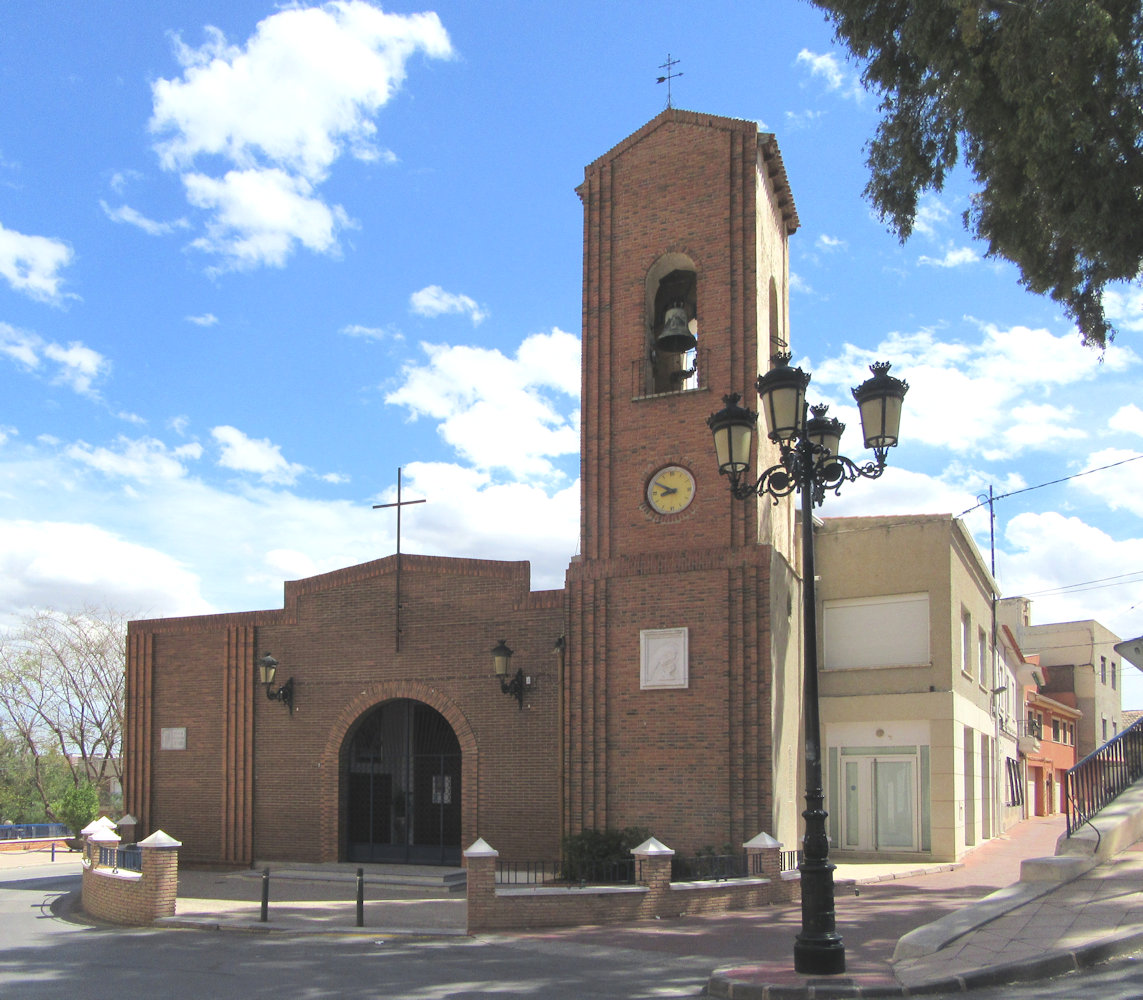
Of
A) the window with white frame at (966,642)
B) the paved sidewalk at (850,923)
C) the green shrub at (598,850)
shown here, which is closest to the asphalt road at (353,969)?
the paved sidewalk at (850,923)

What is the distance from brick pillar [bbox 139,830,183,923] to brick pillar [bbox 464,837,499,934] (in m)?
4.54

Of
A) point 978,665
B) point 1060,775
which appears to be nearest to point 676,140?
point 978,665

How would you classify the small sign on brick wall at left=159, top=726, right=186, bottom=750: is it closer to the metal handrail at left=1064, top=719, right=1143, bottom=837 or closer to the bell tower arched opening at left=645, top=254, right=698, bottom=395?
the bell tower arched opening at left=645, top=254, right=698, bottom=395

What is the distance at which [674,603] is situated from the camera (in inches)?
701

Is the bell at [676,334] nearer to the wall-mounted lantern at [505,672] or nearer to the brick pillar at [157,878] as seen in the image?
the wall-mounted lantern at [505,672]

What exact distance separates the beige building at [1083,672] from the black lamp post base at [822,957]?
4097 centimetres

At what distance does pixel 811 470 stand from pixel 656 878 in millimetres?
6715

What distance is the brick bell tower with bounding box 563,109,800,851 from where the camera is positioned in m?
17.1

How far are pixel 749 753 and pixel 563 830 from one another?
11.5 feet

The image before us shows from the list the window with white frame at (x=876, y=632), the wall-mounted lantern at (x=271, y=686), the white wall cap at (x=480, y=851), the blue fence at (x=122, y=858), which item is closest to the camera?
the white wall cap at (x=480, y=851)

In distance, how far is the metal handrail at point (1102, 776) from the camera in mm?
12906

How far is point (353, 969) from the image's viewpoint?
37.6 ft

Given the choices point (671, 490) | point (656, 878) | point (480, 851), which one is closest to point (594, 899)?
point (656, 878)

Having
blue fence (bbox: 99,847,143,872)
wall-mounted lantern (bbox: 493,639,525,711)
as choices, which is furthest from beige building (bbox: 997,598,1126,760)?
blue fence (bbox: 99,847,143,872)
